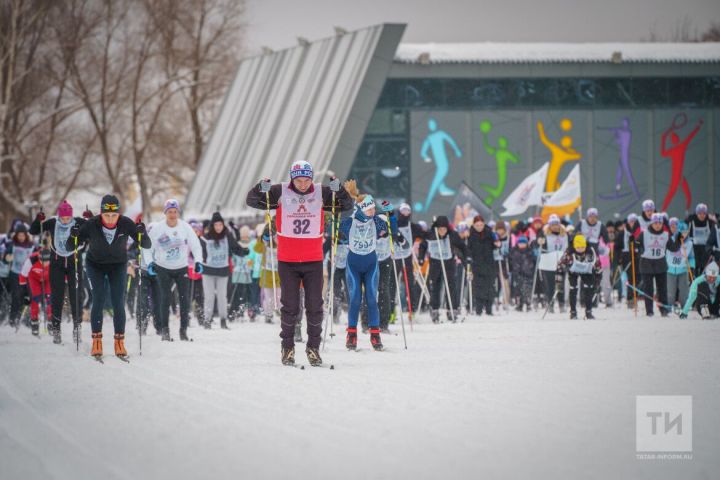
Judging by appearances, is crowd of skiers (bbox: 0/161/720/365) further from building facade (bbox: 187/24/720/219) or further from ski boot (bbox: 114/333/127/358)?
building facade (bbox: 187/24/720/219)

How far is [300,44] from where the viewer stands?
46.3m

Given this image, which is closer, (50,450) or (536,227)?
(50,450)

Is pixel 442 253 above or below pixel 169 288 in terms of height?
above

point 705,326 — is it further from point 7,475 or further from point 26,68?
point 26,68

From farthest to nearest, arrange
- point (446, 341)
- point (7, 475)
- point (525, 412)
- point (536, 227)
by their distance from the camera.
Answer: point (536, 227)
point (446, 341)
point (525, 412)
point (7, 475)

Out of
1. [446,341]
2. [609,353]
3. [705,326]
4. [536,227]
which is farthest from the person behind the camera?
[536,227]

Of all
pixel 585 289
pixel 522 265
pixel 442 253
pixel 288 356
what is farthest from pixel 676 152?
pixel 288 356

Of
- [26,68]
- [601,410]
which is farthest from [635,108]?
[601,410]

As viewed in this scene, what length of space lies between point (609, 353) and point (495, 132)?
91.2ft

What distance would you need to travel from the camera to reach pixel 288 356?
12.1m

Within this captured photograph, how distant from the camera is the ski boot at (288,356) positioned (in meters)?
12.1

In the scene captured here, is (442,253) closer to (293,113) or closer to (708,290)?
(708,290)

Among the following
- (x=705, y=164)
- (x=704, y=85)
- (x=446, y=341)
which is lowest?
(x=446, y=341)

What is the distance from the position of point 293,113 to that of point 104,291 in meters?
30.4
